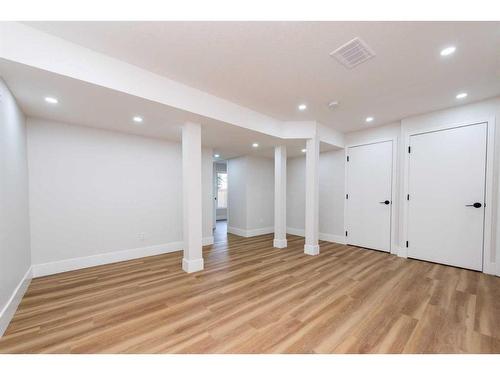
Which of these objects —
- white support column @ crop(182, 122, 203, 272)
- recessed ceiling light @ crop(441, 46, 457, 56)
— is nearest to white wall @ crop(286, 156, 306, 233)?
white support column @ crop(182, 122, 203, 272)

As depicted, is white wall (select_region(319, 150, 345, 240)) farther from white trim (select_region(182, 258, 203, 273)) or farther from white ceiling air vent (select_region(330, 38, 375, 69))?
white trim (select_region(182, 258, 203, 273))

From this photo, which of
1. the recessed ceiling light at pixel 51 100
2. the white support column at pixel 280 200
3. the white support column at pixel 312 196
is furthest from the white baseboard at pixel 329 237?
the recessed ceiling light at pixel 51 100

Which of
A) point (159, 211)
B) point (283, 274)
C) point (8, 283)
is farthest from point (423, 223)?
point (8, 283)

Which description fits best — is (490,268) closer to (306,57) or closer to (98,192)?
(306,57)

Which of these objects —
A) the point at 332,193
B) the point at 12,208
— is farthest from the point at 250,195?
the point at 12,208

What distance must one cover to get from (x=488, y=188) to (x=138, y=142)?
5.75m

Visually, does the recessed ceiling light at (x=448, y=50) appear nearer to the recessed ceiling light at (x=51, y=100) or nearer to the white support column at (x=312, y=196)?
the white support column at (x=312, y=196)

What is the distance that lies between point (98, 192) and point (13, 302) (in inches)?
67.1

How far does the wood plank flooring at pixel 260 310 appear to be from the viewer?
1.55m

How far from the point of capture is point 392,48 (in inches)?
73.2

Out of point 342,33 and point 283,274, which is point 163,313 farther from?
point 342,33

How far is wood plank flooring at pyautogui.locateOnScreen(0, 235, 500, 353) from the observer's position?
1553mm

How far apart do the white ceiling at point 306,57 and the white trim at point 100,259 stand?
9.78 ft

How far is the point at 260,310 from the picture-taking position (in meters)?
2.02
